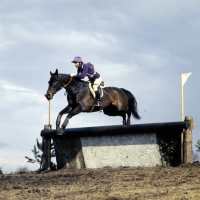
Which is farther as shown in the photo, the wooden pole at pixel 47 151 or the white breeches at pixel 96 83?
the wooden pole at pixel 47 151

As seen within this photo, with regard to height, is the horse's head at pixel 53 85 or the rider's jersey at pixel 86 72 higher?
the rider's jersey at pixel 86 72

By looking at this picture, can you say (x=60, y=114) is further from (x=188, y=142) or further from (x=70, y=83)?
(x=188, y=142)

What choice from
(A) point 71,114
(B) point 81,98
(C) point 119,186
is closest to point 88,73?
(B) point 81,98

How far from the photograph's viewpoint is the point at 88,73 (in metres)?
11.1

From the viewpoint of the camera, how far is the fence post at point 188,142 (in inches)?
364

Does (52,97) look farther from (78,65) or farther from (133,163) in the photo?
(133,163)

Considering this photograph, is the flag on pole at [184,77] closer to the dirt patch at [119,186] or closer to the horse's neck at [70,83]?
the dirt patch at [119,186]

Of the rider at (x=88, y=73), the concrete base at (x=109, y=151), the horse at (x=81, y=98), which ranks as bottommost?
the concrete base at (x=109, y=151)

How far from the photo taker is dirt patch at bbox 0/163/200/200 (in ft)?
18.9

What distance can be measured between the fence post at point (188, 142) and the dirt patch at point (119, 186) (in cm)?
55

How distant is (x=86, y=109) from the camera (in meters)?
10.9

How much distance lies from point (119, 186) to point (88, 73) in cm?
484

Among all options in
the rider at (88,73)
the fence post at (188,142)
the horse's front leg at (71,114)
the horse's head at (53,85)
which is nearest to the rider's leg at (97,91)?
the rider at (88,73)

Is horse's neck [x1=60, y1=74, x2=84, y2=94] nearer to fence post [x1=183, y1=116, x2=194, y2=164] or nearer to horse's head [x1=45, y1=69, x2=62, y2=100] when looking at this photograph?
horse's head [x1=45, y1=69, x2=62, y2=100]
